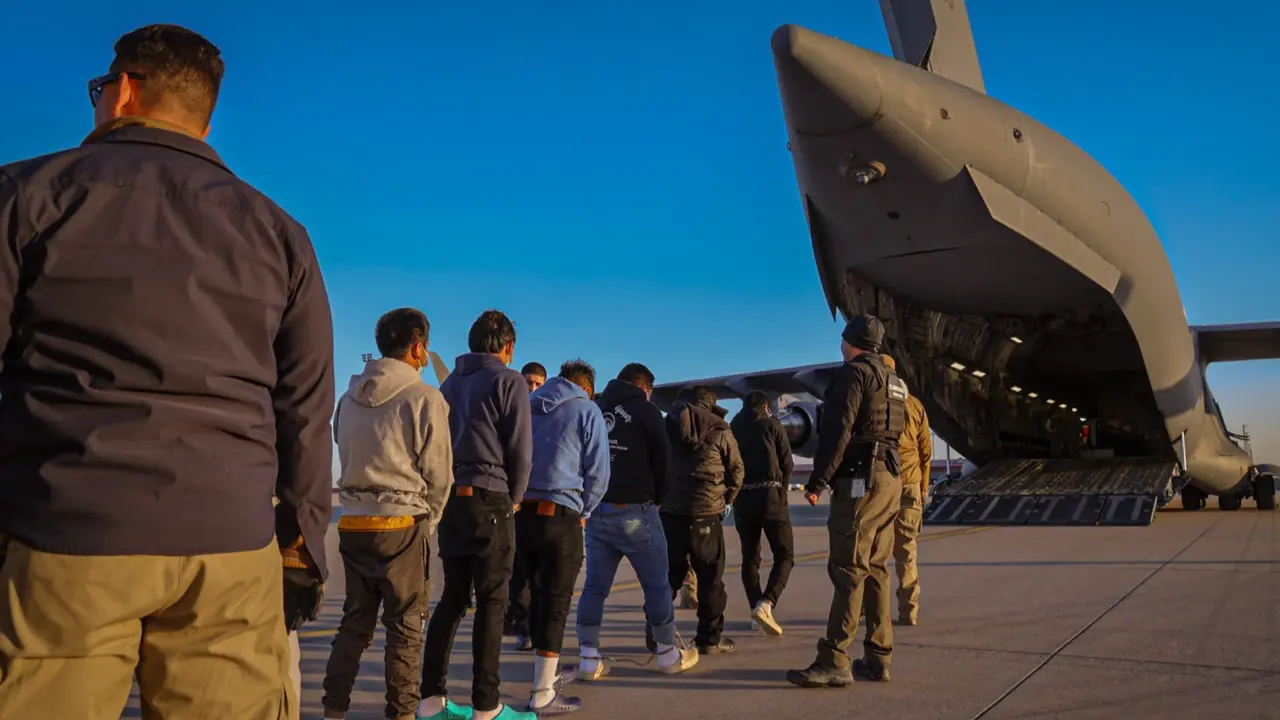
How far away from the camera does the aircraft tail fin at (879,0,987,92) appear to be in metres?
11.3

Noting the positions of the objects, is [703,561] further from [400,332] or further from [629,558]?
[400,332]

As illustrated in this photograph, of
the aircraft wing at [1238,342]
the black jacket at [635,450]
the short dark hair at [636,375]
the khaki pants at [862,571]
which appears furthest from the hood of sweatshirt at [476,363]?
the aircraft wing at [1238,342]

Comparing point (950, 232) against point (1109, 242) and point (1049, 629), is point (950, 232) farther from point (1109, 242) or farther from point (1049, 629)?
point (1049, 629)

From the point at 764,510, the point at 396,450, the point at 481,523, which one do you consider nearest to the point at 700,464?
the point at 764,510

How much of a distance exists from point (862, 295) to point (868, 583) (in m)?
8.46

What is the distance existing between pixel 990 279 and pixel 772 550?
25.9ft

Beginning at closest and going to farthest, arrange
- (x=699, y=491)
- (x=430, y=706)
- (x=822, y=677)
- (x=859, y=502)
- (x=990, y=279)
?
(x=430, y=706) → (x=822, y=677) → (x=859, y=502) → (x=699, y=491) → (x=990, y=279)

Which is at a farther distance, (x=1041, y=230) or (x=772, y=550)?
(x=1041, y=230)

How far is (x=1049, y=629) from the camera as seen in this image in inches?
213

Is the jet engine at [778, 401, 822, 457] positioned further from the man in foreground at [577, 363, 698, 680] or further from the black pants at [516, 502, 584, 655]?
the black pants at [516, 502, 584, 655]

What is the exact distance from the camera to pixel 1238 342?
1748 centimetres

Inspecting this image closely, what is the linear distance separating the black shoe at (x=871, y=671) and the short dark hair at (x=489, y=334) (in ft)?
7.59

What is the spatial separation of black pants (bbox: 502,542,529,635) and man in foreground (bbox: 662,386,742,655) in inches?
36.9

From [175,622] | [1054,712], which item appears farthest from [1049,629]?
[175,622]
